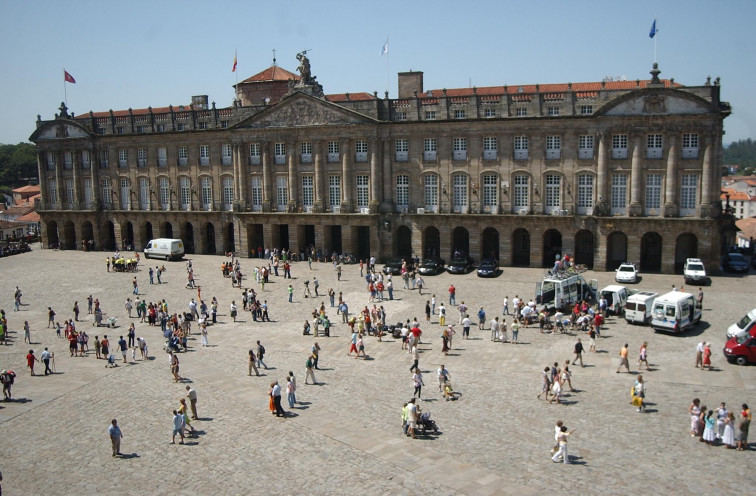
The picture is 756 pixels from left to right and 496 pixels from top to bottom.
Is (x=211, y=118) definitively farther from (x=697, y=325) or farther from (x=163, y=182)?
(x=697, y=325)

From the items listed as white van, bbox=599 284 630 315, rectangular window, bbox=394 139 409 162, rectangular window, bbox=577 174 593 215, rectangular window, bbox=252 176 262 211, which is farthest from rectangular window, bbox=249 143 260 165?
white van, bbox=599 284 630 315

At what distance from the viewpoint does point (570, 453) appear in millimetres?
23109

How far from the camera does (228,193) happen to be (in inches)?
2709

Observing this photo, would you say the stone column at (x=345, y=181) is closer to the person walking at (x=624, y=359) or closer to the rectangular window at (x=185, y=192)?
the rectangular window at (x=185, y=192)

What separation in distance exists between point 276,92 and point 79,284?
31.9 m

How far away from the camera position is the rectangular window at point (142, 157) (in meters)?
72.2

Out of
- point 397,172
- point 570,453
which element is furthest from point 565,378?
point 397,172

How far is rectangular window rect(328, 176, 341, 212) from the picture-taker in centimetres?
6306

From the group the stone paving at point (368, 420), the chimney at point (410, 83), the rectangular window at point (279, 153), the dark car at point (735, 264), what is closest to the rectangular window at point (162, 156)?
the rectangular window at point (279, 153)

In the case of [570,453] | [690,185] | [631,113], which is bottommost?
[570,453]

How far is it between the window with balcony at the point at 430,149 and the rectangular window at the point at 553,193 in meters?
9.82

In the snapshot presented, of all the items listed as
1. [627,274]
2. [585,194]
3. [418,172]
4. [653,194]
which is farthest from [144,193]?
[653,194]

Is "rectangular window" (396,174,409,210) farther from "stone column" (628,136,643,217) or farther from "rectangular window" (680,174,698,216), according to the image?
"rectangular window" (680,174,698,216)

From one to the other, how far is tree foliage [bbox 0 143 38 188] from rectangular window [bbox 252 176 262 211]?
387 feet
